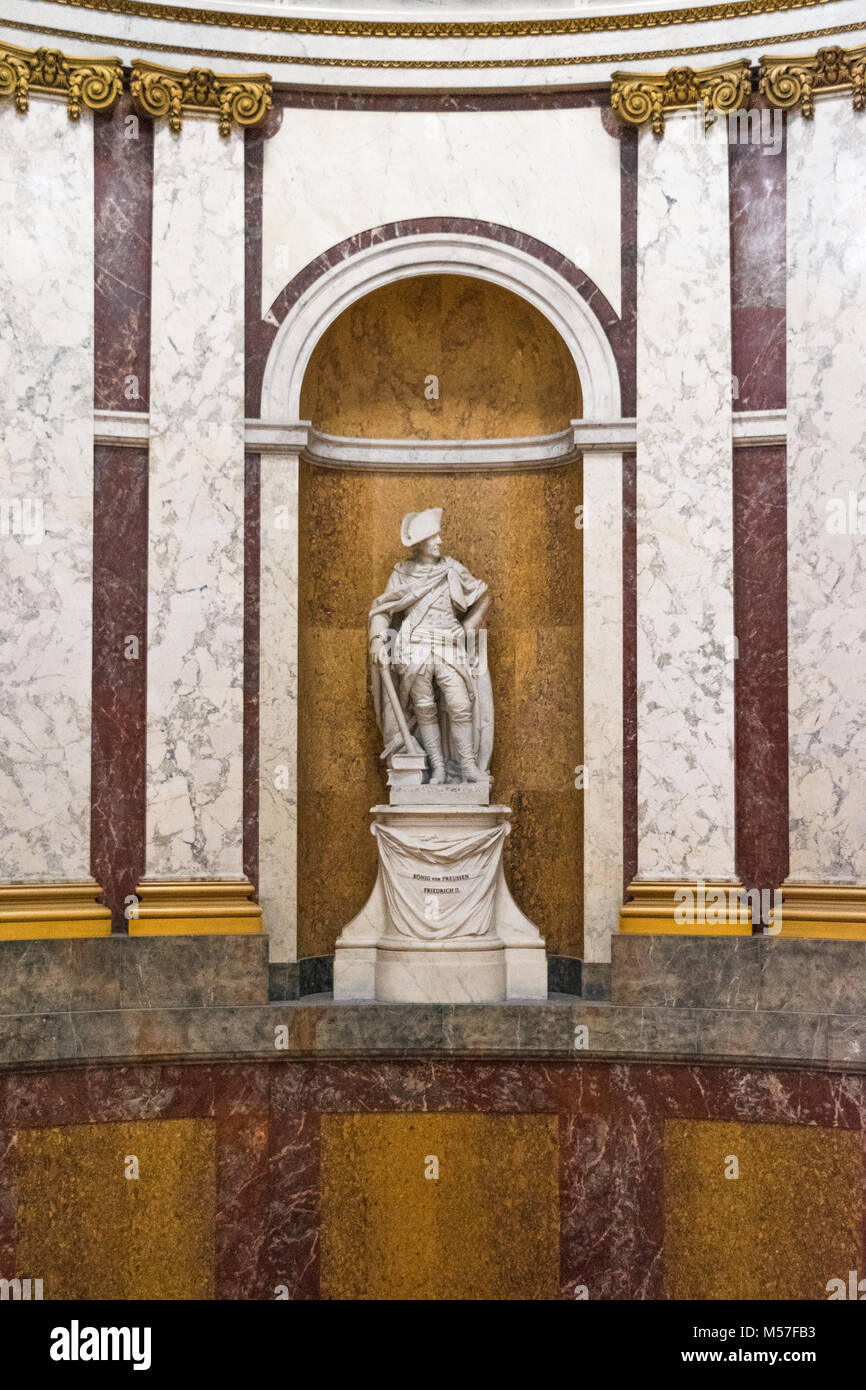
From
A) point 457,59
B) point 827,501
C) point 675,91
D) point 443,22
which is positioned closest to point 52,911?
point 827,501

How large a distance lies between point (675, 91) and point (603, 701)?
4.79 metres

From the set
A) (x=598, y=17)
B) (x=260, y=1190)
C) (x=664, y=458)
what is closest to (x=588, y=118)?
(x=598, y=17)

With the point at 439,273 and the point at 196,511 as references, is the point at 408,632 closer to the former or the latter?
the point at 196,511

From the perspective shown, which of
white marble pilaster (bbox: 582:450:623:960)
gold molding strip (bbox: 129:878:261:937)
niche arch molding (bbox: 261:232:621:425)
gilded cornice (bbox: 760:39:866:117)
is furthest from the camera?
niche arch molding (bbox: 261:232:621:425)

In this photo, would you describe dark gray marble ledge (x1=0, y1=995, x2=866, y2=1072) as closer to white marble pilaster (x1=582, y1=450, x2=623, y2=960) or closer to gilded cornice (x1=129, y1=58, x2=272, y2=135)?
white marble pilaster (x1=582, y1=450, x2=623, y2=960)

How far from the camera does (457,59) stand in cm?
1288

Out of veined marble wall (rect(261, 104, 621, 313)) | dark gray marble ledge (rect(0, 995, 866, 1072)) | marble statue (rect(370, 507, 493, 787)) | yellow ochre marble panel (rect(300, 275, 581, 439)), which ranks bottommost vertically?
dark gray marble ledge (rect(0, 995, 866, 1072))

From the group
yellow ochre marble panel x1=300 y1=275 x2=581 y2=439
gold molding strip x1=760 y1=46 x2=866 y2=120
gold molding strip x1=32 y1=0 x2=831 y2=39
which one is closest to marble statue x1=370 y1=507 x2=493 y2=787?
yellow ochre marble panel x1=300 y1=275 x2=581 y2=439

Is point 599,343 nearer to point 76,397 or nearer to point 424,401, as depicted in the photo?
point 424,401

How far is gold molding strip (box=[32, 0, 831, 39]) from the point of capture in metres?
12.3

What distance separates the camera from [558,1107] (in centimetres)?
1169

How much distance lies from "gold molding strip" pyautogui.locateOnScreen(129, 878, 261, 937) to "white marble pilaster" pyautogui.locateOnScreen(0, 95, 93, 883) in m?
0.55

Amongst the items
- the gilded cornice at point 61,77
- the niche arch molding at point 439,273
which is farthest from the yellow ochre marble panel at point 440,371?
the gilded cornice at point 61,77

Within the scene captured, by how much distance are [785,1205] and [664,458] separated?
5551 millimetres
